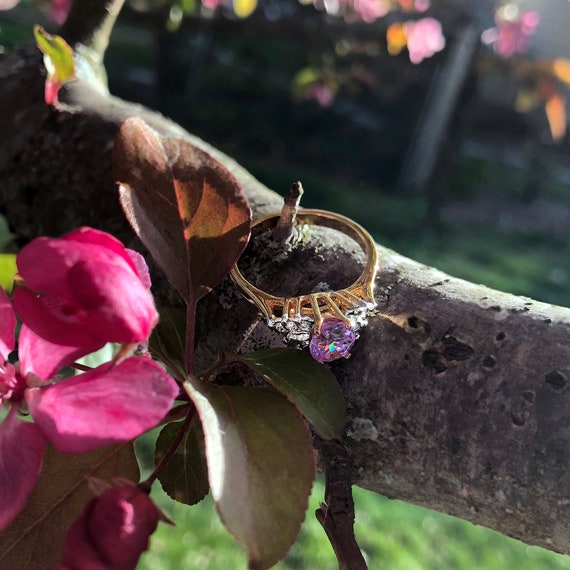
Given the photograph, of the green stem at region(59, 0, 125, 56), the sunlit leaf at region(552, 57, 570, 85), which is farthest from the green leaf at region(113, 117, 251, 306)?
the sunlit leaf at region(552, 57, 570, 85)

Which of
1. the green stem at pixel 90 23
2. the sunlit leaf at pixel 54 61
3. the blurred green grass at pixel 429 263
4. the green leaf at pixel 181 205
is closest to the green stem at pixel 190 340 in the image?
the green leaf at pixel 181 205

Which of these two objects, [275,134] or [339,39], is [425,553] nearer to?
[339,39]

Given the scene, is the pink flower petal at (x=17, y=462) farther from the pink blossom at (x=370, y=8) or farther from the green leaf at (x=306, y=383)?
the pink blossom at (x=370, y=8)

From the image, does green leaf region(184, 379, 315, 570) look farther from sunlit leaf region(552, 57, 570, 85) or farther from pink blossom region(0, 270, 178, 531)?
sunlit leaf region(552, 57, 570, 85)

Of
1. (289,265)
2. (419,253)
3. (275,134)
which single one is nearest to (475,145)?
(275,134)

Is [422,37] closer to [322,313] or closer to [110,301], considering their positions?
[322,313]

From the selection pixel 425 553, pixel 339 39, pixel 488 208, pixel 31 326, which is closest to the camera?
pixel 31 326
